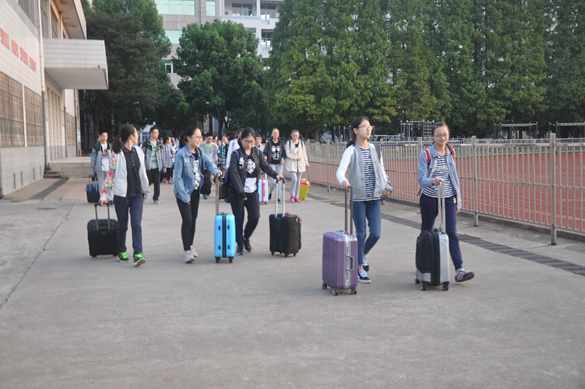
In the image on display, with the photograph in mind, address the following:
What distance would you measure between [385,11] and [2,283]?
43575 mm

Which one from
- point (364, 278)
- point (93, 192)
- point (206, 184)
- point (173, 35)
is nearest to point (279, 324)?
point (364, 278)

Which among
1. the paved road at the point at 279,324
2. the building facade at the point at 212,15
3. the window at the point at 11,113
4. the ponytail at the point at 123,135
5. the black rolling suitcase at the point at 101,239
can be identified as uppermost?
the building facade at the point at 212,15

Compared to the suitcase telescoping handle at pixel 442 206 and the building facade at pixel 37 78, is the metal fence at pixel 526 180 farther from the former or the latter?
the building facade at pixel 37 78

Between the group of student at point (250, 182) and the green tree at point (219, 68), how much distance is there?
53090 millimetres

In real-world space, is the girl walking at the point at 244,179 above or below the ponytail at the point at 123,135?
below

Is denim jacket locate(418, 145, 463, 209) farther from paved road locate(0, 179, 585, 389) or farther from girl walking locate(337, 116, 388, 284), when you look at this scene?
paved road locate(0, 179, 585, 389)

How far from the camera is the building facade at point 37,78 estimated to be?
19500 mm

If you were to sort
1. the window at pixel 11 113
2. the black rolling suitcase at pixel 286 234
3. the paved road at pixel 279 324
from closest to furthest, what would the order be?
1. the paved road at pixel 279 324
2. the black rolling suitcase at pixel 286 234
3. the window at pixel 11 113

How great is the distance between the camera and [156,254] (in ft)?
28.6

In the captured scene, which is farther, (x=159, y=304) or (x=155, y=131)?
(x=155, y=131)

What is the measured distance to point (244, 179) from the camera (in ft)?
27.9

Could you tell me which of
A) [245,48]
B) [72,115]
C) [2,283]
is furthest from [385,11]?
[2,283]

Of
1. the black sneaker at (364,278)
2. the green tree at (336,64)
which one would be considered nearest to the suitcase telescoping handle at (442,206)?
the black sneaker at (364,278)

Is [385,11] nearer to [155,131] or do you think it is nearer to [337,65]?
[337,65]
